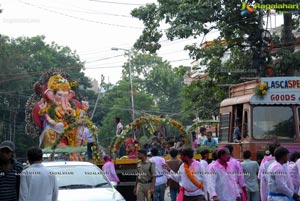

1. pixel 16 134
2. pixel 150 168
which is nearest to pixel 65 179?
pixel 150 168

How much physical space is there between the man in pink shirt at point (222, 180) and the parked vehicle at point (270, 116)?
15.6 ft

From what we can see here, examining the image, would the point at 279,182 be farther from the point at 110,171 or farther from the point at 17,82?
the point at 17,82

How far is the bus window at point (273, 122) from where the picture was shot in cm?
1831

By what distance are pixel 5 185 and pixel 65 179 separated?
14.2ft

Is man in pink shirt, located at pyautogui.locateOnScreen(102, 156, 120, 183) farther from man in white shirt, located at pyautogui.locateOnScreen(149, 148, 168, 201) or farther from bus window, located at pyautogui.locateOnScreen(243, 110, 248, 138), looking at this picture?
bus window, located at pyautogui.locateOnScreen(243, 110, 248, 138)

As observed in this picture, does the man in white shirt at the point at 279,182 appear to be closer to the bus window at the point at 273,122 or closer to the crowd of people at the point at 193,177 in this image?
the crowd of people at the point at 193,177

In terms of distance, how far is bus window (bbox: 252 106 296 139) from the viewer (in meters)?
18.3

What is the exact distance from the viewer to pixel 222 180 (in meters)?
13.2

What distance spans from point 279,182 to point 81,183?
458 centimetres

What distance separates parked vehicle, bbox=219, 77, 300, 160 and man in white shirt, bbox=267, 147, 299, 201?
20.7ft

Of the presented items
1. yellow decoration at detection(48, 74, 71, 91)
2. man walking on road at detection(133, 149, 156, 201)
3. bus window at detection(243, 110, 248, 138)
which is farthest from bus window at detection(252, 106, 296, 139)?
yellow decoration at detection(48, 74, 71, 91)

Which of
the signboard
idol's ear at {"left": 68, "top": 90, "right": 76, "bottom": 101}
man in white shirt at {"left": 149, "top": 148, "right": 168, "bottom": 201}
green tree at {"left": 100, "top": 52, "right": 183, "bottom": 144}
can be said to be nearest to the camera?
man in white shirt at {"left": 149, "top": 148, "right": 168, "bottom": 201}

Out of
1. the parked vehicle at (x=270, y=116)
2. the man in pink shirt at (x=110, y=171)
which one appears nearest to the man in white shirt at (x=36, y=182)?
the parked vehicle at (x=270, y=116)

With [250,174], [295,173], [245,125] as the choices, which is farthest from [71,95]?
[295,173]
